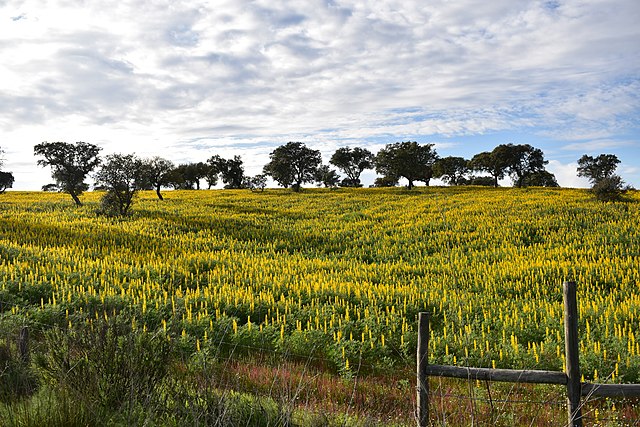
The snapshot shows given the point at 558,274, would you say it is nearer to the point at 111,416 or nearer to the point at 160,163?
the point at 111,416

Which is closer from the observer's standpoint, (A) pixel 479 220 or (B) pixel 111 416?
(B) pixel 111 416

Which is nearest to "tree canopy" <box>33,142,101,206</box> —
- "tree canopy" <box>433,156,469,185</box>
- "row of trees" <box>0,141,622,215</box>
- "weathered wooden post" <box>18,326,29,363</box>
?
"row of trees" <box>0,141,622,215</box>

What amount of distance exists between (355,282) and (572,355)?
34.2 ft

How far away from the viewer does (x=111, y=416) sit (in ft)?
17.5

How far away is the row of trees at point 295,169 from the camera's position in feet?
128

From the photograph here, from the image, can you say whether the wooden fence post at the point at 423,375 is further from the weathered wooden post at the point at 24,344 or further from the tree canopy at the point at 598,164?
the tree canopy at the point at 598,164

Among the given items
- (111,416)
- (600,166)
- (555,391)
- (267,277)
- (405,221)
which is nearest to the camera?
(111,416)

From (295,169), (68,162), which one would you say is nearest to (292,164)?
(295,169)

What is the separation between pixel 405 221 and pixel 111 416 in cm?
2810

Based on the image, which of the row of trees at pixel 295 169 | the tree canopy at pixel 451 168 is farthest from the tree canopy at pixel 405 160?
the tree canopy at pixel 451 168

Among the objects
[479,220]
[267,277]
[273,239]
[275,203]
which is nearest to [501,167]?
[275,203]

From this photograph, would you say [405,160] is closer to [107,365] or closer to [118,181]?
[118,181]

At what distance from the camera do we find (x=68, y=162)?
1901 inches

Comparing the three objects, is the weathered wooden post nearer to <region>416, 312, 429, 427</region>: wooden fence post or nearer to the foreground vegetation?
the foreground vegetation
